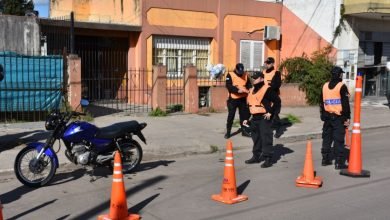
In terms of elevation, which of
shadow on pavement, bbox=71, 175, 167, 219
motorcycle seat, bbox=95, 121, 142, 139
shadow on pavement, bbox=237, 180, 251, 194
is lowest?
shadow on pavement, bbox=71, 175, 167, 219

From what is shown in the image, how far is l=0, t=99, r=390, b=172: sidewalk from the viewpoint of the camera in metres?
10.1

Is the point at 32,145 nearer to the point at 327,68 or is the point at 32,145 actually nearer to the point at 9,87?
→ the point at 9,87

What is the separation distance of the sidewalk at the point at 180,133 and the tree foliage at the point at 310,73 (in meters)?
2.50

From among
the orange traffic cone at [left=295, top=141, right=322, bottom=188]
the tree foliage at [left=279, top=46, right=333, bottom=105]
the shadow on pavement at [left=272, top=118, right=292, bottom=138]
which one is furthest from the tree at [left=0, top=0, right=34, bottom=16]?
the orange traffic cone at [left=295, top=141, right=322, bottom=188]

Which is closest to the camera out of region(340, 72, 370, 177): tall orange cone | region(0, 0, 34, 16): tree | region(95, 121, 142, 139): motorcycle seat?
region(95, 121, 142, 139): motorcycle seat

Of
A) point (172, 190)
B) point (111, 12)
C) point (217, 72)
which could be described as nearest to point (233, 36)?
point (217, 72)

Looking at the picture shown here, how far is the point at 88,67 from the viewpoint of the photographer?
59.3 feet

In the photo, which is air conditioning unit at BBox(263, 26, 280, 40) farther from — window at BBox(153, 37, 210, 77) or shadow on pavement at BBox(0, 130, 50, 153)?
shadow on pavement at BBox(0, 130, 50, 153)

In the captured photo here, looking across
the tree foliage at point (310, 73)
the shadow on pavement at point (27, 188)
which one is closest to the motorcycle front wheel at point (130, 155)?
the shadow on pavement at point (27, 188)

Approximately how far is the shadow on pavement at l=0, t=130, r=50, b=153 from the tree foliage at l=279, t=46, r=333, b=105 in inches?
429

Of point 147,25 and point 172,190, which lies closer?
point 172,190

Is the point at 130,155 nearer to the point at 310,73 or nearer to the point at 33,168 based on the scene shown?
the point at 33,168

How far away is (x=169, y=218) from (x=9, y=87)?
8.06 m

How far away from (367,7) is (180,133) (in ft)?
36.6
